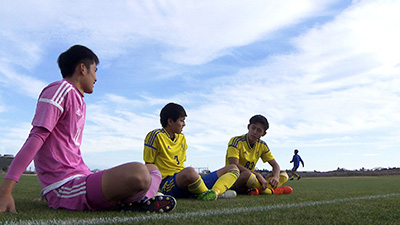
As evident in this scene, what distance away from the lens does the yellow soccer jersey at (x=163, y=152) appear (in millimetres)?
4523

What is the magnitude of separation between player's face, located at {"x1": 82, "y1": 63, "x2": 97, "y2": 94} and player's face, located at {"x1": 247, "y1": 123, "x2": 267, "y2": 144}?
335cm

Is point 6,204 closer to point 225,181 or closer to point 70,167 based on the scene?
point 70,167

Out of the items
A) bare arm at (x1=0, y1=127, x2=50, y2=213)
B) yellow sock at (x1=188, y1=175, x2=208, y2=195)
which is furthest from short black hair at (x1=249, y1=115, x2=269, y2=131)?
bare arm at (x1=0, y1=127, x2=50, y2=213)

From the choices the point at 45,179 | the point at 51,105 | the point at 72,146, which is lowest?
the point at 45,179

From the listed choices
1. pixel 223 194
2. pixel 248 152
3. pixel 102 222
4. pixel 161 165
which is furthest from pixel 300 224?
pixel 248 152

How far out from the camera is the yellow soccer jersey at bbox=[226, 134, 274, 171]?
5.84 m

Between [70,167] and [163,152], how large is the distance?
6.65 ft

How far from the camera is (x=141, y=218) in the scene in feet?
7.78

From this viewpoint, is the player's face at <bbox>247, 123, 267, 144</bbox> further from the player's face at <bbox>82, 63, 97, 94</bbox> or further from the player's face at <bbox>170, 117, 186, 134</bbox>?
the player's face at <bbox>82, 63, 97, 94</bbox>

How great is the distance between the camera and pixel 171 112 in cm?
470

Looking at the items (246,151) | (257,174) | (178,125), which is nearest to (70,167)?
(178,125)

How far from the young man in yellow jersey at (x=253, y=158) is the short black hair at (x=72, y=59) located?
10.7 feet

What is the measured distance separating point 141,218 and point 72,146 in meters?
0.79

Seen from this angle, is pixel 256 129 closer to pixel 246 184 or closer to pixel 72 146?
pixel 246 184
